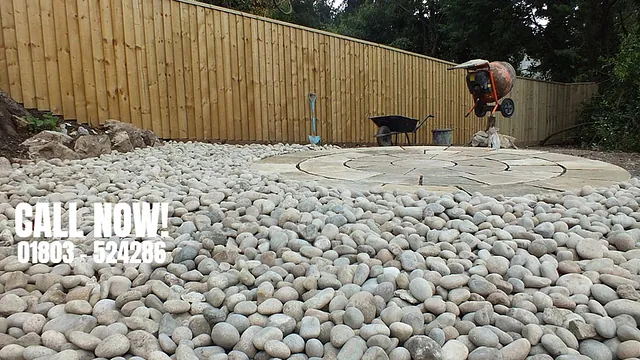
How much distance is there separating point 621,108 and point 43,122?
9.02m

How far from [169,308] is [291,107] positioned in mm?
4310

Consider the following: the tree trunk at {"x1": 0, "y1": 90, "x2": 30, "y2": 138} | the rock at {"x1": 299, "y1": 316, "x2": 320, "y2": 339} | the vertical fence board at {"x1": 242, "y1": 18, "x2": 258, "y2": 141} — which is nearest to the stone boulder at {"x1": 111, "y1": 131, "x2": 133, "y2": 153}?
the tree trunk at {"x1": 0, "y1": 90, "x2": 30, "y2": 138}

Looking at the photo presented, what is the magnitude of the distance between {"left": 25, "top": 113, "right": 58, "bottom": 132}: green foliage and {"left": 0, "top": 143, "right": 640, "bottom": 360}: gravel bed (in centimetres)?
166

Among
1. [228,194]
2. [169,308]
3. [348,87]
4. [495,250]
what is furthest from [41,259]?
[348,87]

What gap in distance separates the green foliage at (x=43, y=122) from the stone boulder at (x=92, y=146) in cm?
28

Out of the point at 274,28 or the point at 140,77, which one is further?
the point at 274,28

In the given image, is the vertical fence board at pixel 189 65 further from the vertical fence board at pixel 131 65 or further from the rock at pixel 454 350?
the rock at pixel 454 350

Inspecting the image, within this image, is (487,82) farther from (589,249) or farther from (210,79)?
(589,249)

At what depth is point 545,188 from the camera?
204 cm

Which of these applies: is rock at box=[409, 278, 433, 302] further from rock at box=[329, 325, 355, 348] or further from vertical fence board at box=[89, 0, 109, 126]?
vertical fence board at box=[89, 0, 109, 126]

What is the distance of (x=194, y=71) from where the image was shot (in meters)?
4.37

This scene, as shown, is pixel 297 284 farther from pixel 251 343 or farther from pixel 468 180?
pixel 468 180

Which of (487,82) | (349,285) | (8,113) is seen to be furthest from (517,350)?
(487,82)

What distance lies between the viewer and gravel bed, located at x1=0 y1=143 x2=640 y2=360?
0.98m
